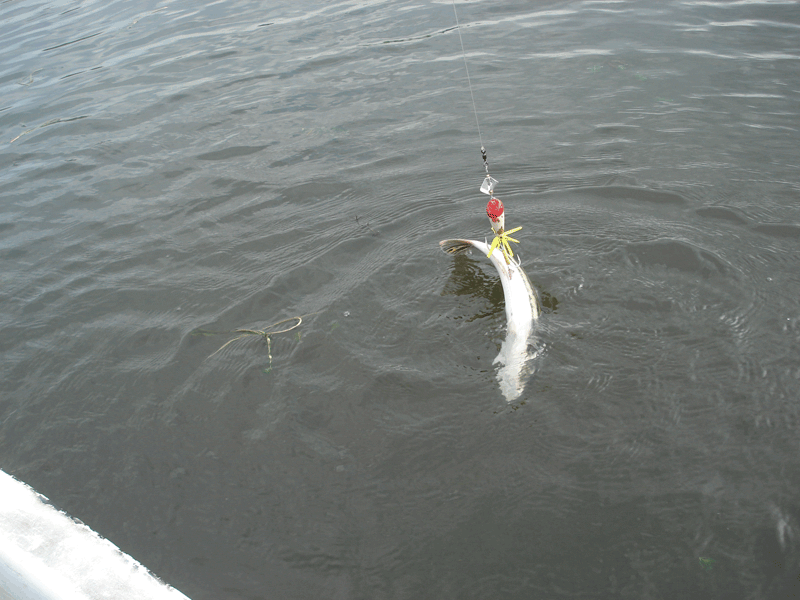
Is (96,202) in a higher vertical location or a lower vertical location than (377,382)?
higher

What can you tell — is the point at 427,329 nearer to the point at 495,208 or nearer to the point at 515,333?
the point at 515,333

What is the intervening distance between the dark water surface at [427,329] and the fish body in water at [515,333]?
115mm

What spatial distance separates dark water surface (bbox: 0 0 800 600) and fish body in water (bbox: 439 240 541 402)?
0.38 feet

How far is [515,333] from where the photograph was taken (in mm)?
3996

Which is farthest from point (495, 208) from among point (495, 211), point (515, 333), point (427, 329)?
point (427, 329)

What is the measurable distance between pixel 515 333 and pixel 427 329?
0.76m

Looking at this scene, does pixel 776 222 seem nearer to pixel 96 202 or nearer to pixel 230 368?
pixel 230 368

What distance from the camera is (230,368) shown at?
4.46 metres

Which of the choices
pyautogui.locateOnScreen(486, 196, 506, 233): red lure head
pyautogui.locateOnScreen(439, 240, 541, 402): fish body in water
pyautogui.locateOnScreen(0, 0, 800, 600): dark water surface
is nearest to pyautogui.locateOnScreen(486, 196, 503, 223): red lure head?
pyautogui.locateOnScreen(486, 196, 506, 233): red lure head

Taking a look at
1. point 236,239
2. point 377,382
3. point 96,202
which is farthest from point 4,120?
point 377,382

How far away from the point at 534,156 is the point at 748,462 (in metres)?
4.10

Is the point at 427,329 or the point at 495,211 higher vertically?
the point at 495,211

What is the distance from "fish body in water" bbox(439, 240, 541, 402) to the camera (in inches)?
156

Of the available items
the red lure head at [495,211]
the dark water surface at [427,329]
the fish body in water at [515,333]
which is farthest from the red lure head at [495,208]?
the dark water surface at [427,329]
